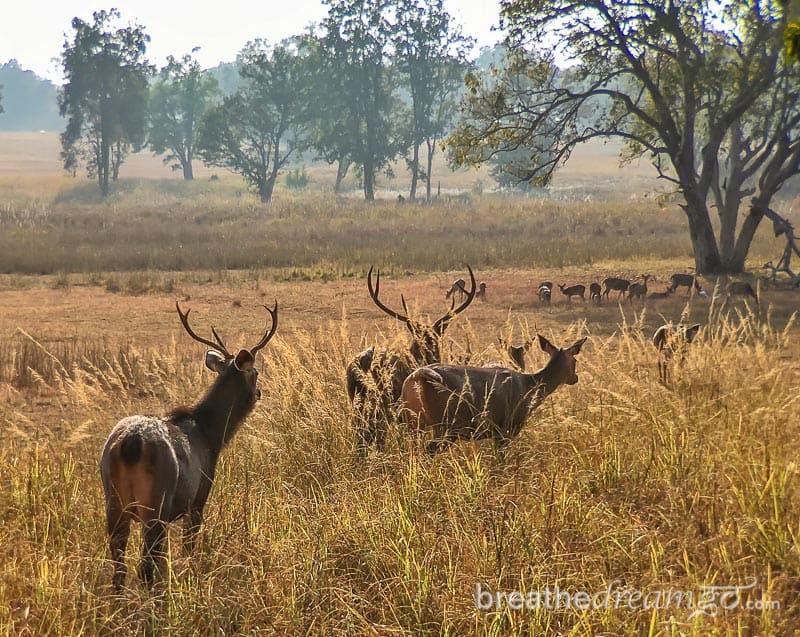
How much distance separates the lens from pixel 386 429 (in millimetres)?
6562

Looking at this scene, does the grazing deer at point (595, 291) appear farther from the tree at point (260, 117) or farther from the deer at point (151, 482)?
the tree at point (260, 117)

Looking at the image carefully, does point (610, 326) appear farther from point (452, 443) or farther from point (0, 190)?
point (0, 190)

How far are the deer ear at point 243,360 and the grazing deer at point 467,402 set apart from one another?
1225mm

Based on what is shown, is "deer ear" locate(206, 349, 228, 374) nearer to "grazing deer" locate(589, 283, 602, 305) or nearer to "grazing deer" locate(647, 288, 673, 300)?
"grazing deer" locate(589, 283, 602, 305)

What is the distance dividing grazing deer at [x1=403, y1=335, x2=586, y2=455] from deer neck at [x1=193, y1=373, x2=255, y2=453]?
1201 millimetres

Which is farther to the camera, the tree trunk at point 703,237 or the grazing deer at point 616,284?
the tree trunk at point 703,237

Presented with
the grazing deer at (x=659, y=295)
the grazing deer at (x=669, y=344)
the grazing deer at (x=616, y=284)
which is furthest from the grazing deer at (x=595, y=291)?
the grazing deer at (x=669, y=344)

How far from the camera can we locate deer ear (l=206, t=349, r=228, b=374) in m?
5.57

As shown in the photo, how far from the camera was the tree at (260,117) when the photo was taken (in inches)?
2394

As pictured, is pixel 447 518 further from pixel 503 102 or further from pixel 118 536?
pixel 503 102

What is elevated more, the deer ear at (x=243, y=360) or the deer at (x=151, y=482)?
the deer ear at (x=243, y=360)

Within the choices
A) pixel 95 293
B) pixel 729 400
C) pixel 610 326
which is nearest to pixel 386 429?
pixel 729 400

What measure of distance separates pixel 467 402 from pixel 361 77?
58064mm

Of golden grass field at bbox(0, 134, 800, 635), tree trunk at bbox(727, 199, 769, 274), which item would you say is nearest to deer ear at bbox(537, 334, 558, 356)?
golden grass field at bbox(0, 134, 800, 635)
